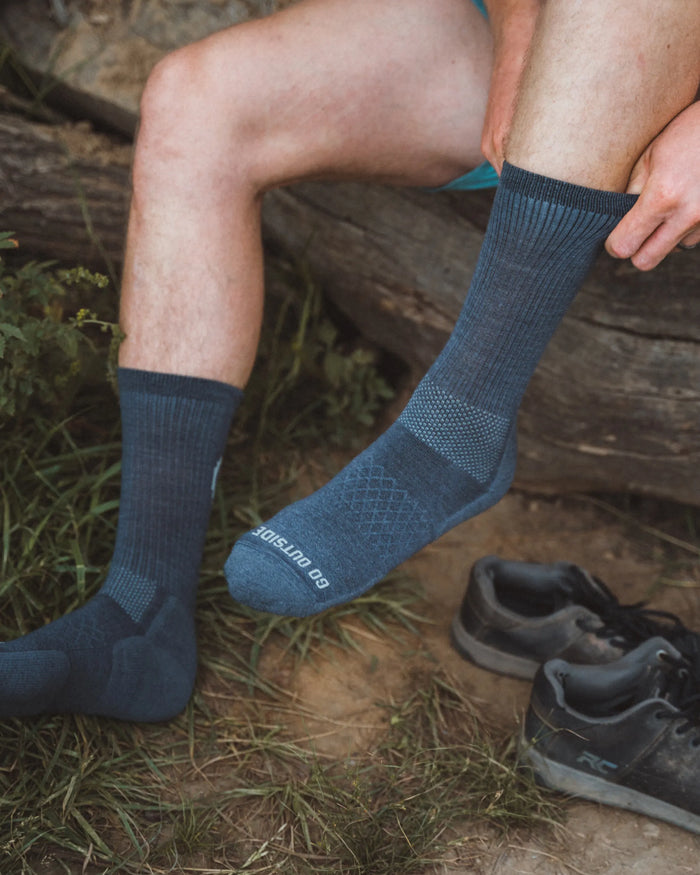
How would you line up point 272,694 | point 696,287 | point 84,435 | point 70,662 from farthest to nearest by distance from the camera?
point 84,435 → point 696,287 → point 272,694 → point 70,662

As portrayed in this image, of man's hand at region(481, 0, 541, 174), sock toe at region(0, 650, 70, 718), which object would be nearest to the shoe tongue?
man's hand at region(481, 0, 541, 174)

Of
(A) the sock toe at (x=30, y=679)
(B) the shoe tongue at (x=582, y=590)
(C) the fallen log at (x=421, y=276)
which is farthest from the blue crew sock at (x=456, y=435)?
(C) the fallen log at (x=421, y=276)

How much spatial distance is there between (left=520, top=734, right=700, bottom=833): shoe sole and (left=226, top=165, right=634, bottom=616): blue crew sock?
0.43m

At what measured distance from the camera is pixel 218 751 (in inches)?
53.9

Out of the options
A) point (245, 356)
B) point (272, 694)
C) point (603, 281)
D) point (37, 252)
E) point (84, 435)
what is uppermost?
point (603, 281)

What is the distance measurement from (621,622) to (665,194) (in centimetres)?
80

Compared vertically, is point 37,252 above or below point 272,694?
above

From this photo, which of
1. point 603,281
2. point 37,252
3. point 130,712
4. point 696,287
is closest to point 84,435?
point 37,252

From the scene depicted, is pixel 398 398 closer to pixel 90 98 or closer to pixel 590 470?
pixel 590 470

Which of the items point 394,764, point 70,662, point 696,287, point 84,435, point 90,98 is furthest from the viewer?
point 90,98

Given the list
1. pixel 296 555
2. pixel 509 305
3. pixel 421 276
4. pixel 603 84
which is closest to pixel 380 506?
pixel 296 555

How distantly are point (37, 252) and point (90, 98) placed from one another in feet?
1.24

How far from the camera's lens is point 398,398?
219 centimetres

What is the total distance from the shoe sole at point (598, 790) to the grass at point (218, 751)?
40 millimetres
